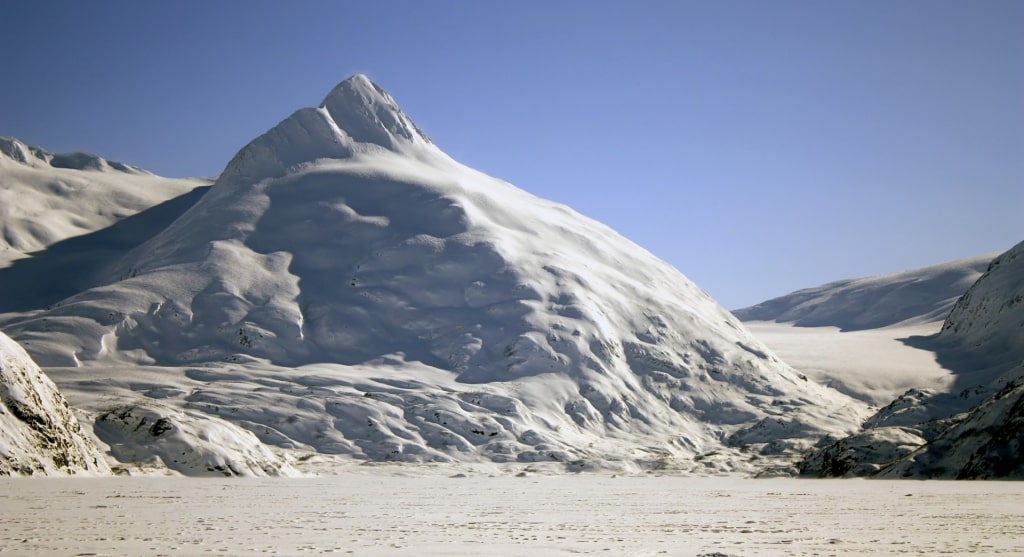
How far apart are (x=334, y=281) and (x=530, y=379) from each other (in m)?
24.6

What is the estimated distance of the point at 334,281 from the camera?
97.7 m

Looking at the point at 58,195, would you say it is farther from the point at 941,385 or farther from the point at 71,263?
the point at 941,385

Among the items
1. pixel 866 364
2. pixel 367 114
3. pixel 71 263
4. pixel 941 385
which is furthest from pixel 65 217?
pixel 941 385

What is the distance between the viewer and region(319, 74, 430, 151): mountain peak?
12450cm

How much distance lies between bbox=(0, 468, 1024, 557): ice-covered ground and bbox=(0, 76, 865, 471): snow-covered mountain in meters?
34.6

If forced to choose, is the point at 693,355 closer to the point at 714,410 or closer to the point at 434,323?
the point at 714,410

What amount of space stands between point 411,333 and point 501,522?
72.2 meters

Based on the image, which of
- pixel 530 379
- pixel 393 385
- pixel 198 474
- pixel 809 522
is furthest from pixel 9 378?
pixel 530 379

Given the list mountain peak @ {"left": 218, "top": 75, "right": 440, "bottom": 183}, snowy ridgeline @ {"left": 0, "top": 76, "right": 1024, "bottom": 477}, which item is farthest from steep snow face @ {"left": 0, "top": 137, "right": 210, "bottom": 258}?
mountain peak @ {"left": 218, "top": 75, "right": 440, "bottom": 183}

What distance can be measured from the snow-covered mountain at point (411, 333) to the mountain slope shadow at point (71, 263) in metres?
14.1

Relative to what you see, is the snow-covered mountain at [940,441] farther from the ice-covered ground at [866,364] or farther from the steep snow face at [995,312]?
the steep snow face at [995,312]

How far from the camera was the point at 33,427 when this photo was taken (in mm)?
37312

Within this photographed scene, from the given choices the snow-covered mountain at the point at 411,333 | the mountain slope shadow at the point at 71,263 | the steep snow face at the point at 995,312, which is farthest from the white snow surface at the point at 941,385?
the mountain slope shadow at the point at 71,263

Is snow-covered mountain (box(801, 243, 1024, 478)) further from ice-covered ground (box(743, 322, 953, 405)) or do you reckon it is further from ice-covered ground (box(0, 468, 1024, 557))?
ice-covered ground (box(743, 322, 953, 405))
